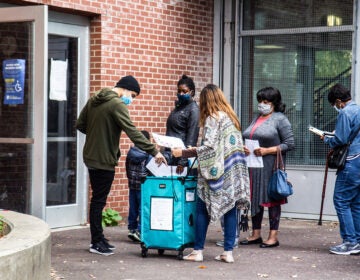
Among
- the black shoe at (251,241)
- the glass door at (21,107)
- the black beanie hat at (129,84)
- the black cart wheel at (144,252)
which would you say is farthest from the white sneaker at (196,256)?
the black beanie hat at (129,84)

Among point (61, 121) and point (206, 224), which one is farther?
point (61, 121)

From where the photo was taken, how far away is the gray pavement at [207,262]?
7.39 metres

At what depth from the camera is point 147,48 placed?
11.4m

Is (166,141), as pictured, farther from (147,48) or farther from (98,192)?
(147,48)

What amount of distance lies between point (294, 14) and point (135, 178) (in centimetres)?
421

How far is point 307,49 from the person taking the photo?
1188 centimetres

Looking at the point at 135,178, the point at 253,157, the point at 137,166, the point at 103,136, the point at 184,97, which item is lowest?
the point at 135,178

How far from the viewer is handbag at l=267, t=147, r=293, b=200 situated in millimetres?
8903

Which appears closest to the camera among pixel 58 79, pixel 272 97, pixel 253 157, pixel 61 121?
pixel 253 157

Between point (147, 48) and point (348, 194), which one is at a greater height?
point (147, 48)

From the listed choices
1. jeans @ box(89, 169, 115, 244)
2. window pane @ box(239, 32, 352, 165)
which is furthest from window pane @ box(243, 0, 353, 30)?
jeans @ box(89, 169, 115, 244)

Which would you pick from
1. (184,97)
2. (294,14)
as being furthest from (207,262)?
(294,14)

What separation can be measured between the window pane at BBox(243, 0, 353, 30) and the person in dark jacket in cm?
350

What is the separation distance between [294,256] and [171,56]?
432 centimetres
